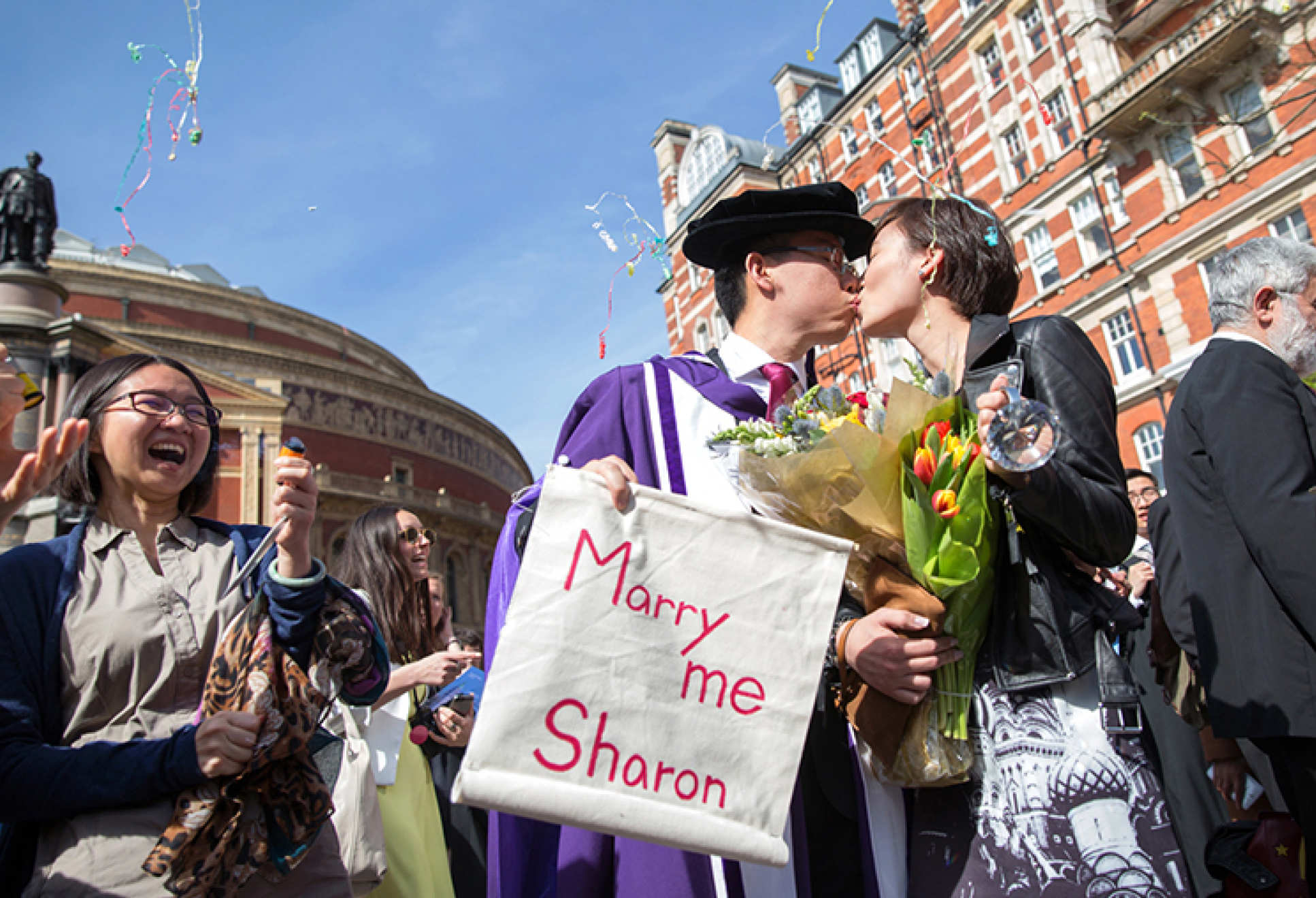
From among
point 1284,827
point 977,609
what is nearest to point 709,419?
point 977,609

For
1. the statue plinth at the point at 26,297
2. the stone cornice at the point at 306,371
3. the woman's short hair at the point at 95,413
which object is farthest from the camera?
the stone cornice at the point at 306,371

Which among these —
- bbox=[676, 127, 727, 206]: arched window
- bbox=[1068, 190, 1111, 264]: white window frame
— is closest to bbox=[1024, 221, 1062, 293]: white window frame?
bbox=[1068, 190, 1111, 264]: white window frame

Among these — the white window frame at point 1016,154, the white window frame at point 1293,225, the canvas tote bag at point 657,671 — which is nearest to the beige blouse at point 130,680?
the canvas tote bag at point 657,671

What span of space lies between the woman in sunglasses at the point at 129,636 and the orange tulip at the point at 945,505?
4.48 ft

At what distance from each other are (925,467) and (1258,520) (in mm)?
1168

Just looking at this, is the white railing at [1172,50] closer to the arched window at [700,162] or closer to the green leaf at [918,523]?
the arched window at [700,162]

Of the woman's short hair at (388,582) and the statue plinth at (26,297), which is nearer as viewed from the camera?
the woman's short hair at (388,582)

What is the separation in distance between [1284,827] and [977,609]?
1.45m

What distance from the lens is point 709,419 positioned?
2.48 meters

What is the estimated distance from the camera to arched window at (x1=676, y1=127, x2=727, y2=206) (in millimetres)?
36156

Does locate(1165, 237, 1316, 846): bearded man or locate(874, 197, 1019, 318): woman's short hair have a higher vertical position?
locate(874, 197, 1019, 318): woman's short hair

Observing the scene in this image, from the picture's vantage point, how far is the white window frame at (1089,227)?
22.0 meters

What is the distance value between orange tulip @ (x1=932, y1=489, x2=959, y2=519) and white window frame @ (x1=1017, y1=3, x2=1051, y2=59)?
83.3 ft

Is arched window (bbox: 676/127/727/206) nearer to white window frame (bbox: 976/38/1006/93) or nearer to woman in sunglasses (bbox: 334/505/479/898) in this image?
white window frame (bbox: 976/38/1006/93)
